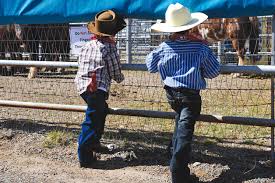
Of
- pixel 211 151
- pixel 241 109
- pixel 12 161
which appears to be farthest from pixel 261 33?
pixel 12 161

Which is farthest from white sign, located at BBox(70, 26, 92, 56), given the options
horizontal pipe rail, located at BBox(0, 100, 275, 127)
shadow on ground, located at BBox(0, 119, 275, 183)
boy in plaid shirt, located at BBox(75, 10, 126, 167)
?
boy in plaid shirt, located at BBox(75, 10, 126, 167)

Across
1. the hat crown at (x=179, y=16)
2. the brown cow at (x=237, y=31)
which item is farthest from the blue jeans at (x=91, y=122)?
the brown cow at (x=237, y=31)

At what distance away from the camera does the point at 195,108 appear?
4.78 metres

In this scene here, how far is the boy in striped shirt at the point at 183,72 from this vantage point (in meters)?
4.69

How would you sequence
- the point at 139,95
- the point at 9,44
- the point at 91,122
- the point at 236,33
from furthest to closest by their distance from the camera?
the point at 9,44 < the point at 139,95 < the point at 236,33 < the point at 91,122

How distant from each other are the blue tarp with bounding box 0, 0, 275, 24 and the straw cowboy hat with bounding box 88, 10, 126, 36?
25 cm

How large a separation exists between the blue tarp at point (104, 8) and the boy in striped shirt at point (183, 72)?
40 cm

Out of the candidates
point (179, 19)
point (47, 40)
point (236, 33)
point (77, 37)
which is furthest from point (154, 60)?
point (236, 33)

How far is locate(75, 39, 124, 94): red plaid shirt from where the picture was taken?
5328 millimetres

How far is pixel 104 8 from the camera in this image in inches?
226

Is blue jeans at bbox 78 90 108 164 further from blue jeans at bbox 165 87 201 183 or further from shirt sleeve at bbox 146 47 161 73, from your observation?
blue jeans at bbox 165 87 201 183

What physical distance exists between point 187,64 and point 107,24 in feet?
3.46

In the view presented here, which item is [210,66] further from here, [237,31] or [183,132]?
[237,31]

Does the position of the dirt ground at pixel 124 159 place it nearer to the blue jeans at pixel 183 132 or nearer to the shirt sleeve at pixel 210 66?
the blue jeans at pixel 183 132
